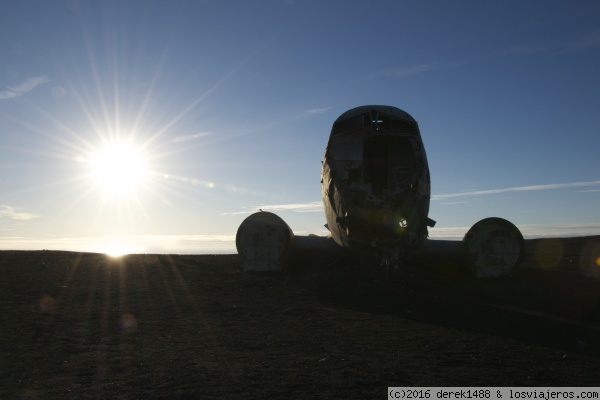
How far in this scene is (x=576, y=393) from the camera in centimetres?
567

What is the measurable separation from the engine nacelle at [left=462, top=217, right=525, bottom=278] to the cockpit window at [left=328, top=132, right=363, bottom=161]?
4.30 m

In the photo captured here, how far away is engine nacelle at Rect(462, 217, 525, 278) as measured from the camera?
15180 millimetres

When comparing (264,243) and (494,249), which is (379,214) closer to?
(494,249)

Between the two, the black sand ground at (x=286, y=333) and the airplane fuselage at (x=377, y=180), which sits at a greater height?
the airplane fuselage at (x=377, y=180)

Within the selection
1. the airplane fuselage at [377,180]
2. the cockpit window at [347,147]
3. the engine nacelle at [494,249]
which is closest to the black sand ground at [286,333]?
the engine nacelle at [494,249]

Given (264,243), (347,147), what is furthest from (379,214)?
(264,243)

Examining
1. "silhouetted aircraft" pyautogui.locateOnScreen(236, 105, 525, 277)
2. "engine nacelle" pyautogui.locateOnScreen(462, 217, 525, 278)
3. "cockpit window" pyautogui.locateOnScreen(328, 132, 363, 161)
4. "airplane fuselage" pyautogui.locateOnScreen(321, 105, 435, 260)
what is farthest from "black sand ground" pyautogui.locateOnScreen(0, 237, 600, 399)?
"cockpit window" pyautogui.locateOnScreen(328, 132, 363, 161)

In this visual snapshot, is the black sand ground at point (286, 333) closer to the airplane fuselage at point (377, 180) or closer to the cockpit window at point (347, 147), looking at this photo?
the airplane fuselage at point (377, 180)

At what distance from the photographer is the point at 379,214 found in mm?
12688

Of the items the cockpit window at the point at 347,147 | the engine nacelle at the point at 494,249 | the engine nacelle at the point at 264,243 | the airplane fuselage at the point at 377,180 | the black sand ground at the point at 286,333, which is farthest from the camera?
the engine nacelle at the point at 264,243

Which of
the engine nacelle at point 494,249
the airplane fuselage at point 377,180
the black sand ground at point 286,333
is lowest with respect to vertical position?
the black sand ground at point 286,333

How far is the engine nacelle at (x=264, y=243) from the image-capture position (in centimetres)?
1625

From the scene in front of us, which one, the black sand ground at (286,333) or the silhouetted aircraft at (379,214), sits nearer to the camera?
the black sand ground at (286,333)

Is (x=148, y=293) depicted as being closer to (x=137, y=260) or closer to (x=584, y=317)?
(x=137, y=260)
